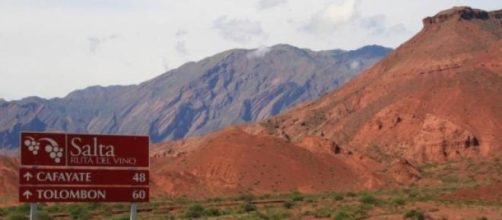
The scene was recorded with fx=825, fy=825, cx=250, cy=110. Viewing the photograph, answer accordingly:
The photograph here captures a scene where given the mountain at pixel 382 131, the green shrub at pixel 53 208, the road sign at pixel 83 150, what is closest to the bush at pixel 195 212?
the green shrub at pixel 53 208

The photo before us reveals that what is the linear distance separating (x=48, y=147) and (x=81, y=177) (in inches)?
39.8

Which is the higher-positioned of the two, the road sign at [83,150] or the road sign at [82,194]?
the road sign at [83,150]

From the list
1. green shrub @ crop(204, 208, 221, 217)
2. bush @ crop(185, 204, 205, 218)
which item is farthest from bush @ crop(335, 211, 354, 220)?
bush @ crop(185, 204, 205, 218)

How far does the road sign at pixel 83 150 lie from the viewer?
17891mm

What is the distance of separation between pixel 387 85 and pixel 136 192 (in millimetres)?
133998

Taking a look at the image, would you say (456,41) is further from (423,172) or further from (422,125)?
(423,172)

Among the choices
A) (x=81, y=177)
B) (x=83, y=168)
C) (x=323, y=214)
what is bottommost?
(x=323, y=214)

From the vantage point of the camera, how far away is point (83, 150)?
1831cm

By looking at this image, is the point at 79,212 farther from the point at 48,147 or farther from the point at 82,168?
the point at 48,147

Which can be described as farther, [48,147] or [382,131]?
[382,131]

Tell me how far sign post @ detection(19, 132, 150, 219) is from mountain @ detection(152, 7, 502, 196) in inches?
2607

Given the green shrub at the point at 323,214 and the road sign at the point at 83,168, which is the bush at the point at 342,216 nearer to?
the green shrub at the point at 323,214

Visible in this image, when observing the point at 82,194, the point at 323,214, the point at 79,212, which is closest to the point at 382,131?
the point at 79,212

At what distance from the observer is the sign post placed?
58.9ft
